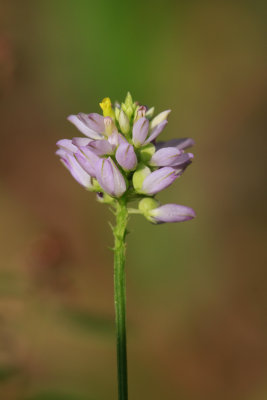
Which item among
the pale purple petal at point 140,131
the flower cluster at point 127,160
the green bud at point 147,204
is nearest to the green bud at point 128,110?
the flower cluster at point 127,160

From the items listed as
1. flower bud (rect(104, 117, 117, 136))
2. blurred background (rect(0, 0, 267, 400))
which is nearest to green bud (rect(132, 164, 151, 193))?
flower bud (rect(104, 117, 117, 136))

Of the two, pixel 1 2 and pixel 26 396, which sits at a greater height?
pixel 1 2

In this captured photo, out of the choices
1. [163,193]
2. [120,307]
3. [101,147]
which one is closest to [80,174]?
[101,147]

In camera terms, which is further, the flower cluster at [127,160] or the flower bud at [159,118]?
the flower bud at [159,118]

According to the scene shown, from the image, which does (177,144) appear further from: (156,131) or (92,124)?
(92,124)

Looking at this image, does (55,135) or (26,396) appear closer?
(26,396)

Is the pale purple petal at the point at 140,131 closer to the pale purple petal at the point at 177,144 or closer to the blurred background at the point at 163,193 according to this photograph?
the pale purple petal at the point at 177,144

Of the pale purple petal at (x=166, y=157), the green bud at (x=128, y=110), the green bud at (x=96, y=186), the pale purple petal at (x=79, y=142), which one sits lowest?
the green bud at (x=96, y=186)

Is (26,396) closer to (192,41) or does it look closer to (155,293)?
(155,293)

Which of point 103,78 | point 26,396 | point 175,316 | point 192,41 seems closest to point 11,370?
point 26,396
